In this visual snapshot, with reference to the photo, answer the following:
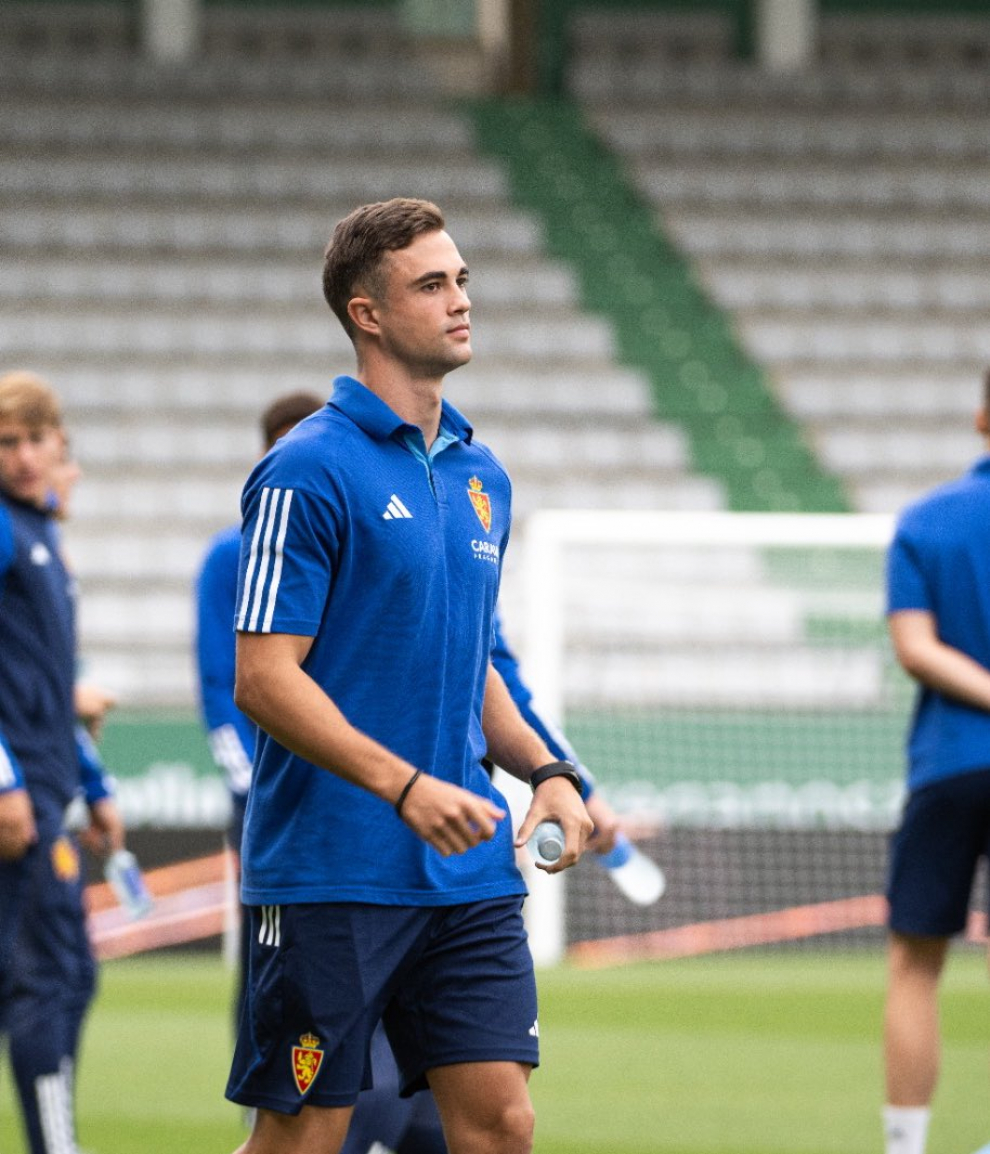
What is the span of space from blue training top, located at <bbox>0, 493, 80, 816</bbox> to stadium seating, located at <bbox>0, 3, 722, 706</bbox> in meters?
9.85

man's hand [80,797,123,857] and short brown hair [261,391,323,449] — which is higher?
short brown hair [261,391,323,449]

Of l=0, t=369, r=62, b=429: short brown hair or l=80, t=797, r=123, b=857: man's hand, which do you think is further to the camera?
l=80, t=797, r=123, b=857: man's hand

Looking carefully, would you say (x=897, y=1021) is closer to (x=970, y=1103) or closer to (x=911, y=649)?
(x=911, y=649)

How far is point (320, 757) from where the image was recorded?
10.5ft

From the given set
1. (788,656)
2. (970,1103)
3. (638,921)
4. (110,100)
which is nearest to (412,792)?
(970,1103)

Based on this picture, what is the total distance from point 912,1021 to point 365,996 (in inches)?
82.9

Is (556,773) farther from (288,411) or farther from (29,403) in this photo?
(288,411)

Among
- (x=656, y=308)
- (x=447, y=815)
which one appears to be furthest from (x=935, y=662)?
(x=656, y=308)

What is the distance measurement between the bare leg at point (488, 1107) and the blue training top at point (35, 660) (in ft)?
5.95

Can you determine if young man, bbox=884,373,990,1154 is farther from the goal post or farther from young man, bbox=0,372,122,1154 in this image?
the goal post

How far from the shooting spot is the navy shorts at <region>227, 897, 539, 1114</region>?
3.33 m

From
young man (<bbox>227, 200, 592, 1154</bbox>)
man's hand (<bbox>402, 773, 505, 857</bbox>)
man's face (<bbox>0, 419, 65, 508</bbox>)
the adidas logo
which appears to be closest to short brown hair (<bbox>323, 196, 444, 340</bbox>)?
young man (<bbox>227, 200, 592, 1154</bbox>)

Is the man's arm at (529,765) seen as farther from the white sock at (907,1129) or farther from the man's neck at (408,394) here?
the white sock at (907,1129)

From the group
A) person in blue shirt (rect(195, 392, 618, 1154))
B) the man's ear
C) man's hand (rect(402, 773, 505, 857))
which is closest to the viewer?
man's hand (rect(402, 773, 505, 857))
